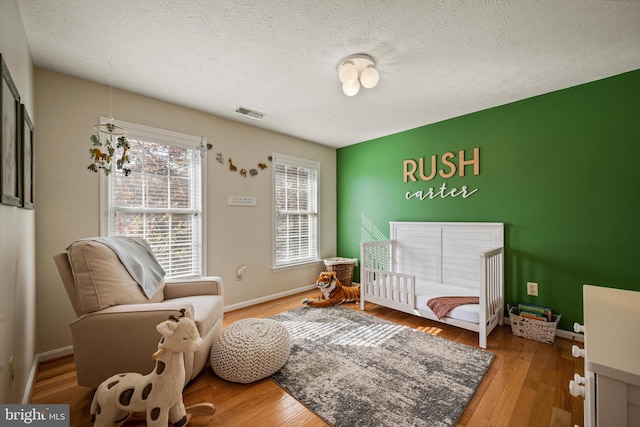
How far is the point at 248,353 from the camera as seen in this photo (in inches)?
66.7

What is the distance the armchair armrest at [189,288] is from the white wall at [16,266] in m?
0.79

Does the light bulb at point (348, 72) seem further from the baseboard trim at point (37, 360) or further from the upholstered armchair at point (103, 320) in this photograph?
the baseboard trim at point (37, 360)

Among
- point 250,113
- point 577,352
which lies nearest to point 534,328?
point 577,352

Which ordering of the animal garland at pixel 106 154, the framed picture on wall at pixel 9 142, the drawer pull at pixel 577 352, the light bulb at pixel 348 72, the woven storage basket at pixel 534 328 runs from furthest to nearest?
1. the woven storage basket at pixel 534 328
2. the animal garland at pixel 106 154
3. the light bulb at pixel 348 72
4. the framed picture on wall at pixel 9 142
5. the drawer pull at pixel 577 352

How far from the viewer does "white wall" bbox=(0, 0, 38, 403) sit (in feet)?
3.76

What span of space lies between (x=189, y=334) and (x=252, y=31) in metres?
1.77

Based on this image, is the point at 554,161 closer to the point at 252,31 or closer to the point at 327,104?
the point at 327,104

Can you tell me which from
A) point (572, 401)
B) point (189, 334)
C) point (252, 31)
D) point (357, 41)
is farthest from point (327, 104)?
point (572, 401)

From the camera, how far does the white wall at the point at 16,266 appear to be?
→ 115cm

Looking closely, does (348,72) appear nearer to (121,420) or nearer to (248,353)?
(248,353)

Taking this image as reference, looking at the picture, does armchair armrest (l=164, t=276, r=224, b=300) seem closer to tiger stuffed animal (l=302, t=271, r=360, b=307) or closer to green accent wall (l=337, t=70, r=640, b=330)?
tiger stuffed animal (l=302, t=271, r=360, b=307)

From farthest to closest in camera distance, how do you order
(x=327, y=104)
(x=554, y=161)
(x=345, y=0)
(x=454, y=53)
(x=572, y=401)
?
(x=327, y=104), (x=554, y=161), (x=454, y=53), (x=572, y=401), (x=345, y=0)

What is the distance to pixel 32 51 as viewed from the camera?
1.77 m

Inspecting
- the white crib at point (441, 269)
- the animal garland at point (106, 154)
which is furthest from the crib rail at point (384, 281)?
the animal garland at point (106, 154)
